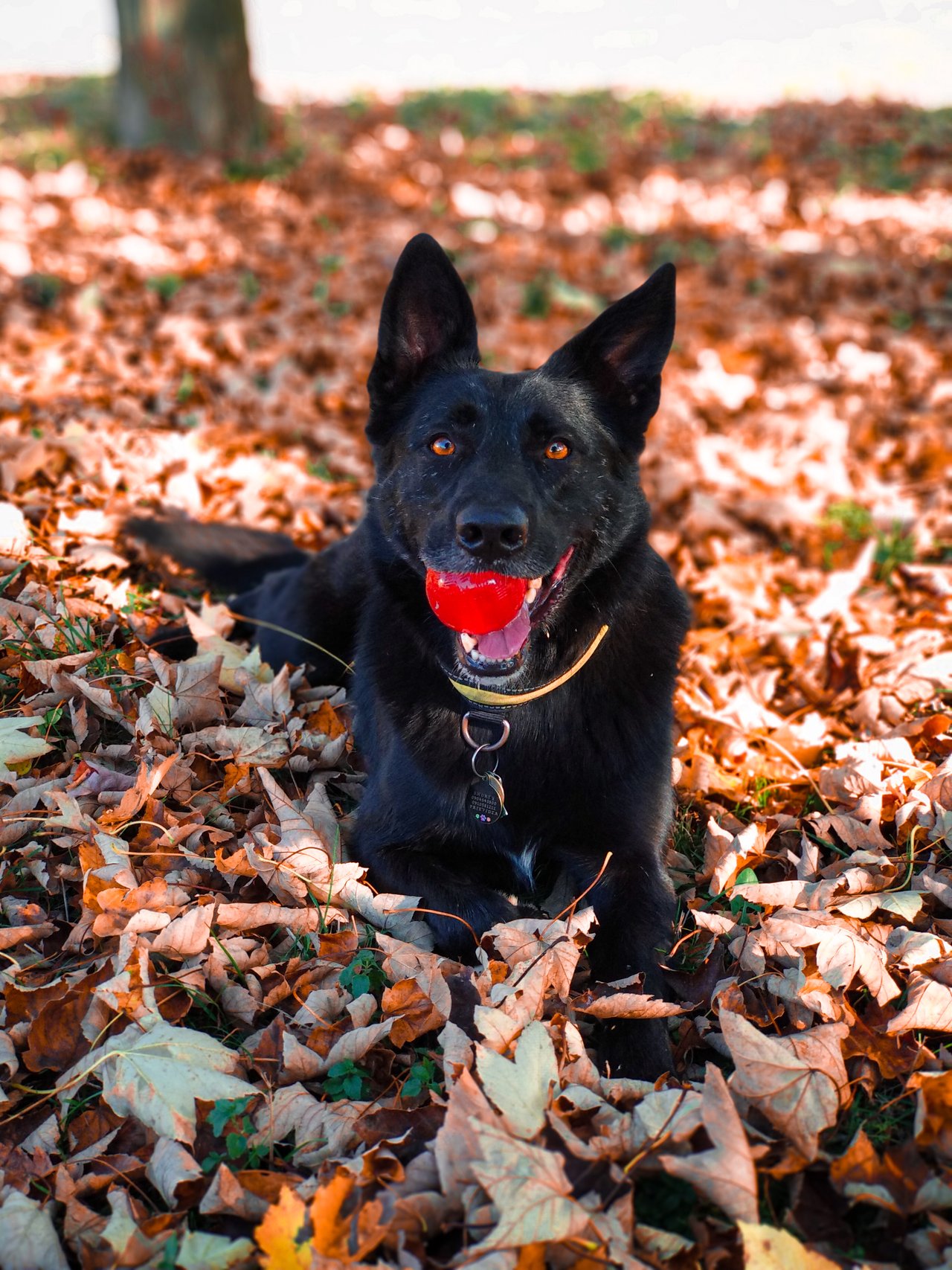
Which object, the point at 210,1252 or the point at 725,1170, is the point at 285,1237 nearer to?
the point at 210,1252

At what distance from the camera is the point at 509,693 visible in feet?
9.52

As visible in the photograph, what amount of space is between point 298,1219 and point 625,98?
19.3 m

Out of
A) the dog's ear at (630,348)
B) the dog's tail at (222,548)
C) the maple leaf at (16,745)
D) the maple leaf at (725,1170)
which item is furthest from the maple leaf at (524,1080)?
the dog's tail at (222,548)

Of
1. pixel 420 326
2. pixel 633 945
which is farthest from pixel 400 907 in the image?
pixel 420 326

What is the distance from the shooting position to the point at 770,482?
20.0 feet

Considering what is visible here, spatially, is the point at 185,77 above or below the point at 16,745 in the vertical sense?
above

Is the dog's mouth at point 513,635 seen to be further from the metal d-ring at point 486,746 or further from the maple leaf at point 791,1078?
the maple leaf at point 791,1078

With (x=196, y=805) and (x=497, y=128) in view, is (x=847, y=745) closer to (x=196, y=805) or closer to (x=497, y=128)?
(x=196, y=805)

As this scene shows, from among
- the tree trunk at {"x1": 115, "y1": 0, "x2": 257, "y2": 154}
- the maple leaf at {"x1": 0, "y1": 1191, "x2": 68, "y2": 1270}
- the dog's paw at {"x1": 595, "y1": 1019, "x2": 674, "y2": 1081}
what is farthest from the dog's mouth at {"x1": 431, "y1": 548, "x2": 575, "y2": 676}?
the tree trunk at {"x1": 115, "y1": 0, "x2": 257, "y2": 154}

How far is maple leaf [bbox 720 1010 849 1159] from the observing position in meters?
2.00

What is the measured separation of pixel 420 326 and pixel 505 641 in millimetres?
1150

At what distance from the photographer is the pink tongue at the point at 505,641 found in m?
2.79

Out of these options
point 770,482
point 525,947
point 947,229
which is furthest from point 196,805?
point 947,229

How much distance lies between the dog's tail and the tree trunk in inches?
323
